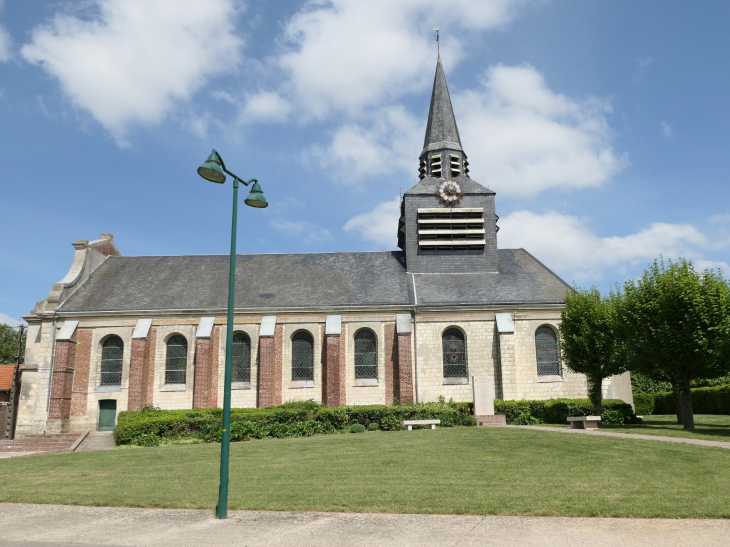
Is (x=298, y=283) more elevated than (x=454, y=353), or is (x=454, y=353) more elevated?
(x=298, y=283)

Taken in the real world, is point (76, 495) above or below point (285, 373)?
below

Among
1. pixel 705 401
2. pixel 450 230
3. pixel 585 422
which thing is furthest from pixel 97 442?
pixel 705 401

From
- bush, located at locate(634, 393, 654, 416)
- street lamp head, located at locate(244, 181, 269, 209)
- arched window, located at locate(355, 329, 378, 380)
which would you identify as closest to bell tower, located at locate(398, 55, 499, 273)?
arched window, located at locate(355, 329, 378, 380)

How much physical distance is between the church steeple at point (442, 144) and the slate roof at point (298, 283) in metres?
5.86

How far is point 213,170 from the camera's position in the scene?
31.3 feet

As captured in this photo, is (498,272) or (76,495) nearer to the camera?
(76,495)

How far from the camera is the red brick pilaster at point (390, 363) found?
2784 cm

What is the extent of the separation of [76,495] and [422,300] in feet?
66.9

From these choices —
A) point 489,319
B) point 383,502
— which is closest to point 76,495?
point 383,502

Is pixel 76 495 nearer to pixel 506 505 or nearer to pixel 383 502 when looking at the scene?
pixel 383 502

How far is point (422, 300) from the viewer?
29078 mm

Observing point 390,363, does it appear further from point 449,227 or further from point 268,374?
point 449,227

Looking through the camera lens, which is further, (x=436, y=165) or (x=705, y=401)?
(x=436, y=165)

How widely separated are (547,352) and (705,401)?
520 inches
